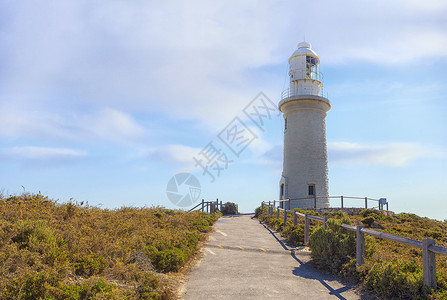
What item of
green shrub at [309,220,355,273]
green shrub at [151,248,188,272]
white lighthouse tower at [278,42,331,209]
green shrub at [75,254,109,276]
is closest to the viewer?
green shrub at [75,254,109,276]

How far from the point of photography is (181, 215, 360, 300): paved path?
6.61 metres

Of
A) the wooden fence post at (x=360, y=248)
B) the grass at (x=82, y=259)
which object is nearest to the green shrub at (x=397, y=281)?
the wooden fence post at (x=360, y=248)

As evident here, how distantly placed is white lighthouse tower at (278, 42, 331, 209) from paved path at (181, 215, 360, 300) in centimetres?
1602

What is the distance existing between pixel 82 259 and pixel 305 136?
2323 centimetres

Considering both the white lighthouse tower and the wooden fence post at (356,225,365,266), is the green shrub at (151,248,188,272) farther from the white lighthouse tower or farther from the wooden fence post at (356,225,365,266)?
the white lighthouse tower

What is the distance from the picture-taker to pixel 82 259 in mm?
6652

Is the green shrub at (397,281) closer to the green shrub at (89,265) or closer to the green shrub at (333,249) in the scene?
the green shrub at (333,249)

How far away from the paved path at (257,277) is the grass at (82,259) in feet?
2.06

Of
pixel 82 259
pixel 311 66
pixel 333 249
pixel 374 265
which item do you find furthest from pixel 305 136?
pixel 82 259

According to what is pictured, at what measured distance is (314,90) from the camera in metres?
28.1

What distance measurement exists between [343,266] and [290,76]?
23271 millimetres

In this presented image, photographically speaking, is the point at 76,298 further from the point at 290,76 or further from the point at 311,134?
the point at 290,76

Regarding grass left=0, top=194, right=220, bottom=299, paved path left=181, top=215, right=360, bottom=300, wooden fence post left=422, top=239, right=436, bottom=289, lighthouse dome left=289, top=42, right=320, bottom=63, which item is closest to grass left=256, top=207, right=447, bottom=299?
wooden fence post left=422, top=239, right=436, bottom=289

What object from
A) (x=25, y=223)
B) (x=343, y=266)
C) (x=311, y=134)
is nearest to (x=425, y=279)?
(x=343, y=266)
